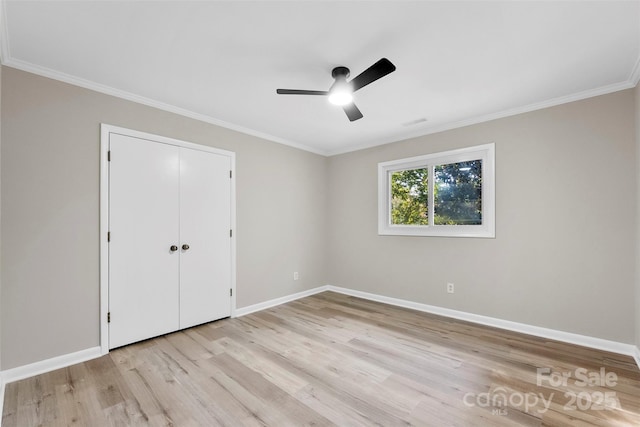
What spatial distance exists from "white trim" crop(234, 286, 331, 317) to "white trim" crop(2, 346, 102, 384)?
1482 millimetres

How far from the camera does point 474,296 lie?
3.36 meters

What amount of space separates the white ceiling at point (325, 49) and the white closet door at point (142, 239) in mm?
604

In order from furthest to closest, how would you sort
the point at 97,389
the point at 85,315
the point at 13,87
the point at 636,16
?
the point at 85,315 < the point at 13,87 < the point at 97,389 < the point at 636,16

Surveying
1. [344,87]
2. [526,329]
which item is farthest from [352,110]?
[526,329]

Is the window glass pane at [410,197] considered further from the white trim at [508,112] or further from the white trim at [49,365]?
the white trim at [49,365]

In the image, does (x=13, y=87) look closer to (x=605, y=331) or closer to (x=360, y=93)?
(x=360, y=93)

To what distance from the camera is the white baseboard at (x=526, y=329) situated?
2.54 m

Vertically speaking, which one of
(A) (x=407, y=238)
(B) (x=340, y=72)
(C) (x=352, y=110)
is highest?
(B) (x=340, y=72)

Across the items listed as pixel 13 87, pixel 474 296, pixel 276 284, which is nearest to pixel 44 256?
pixel 13 87

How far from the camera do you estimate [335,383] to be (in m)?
2.12

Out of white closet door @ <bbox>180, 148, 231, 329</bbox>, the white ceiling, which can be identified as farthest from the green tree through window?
white closet door @ <bbox>180, 148, 231, 329</bbox>

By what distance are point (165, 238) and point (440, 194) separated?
11.3ft

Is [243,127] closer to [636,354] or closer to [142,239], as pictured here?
[142,239]

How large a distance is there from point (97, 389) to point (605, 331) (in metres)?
4.37
